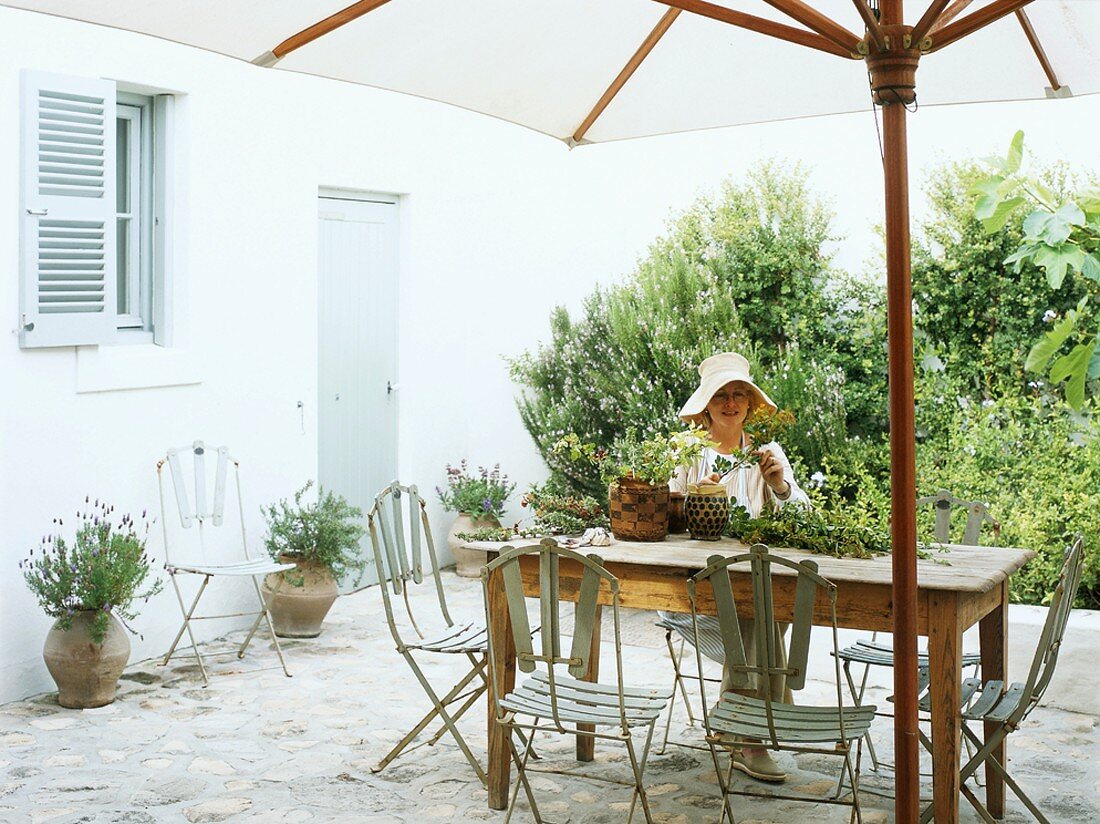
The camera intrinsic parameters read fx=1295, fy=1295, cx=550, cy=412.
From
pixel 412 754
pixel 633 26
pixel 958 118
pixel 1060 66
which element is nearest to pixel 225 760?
pixel 412 754

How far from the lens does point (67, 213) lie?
6.09 m

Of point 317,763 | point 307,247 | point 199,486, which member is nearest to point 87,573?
point 199,486

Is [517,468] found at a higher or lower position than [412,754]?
higher

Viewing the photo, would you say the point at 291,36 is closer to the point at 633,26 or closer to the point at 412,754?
the point at 633,26

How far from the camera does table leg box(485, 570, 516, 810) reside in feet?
14.8

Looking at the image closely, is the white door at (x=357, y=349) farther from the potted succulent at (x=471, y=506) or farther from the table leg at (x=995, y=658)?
the table leg at (x=995, y=658)

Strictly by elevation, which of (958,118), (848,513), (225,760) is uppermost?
(958,118)

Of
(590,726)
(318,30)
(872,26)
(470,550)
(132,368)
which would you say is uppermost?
(318,30)

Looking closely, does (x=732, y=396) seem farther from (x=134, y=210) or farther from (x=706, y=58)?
(x=134, y=210)

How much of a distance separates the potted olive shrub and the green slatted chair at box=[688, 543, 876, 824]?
10.6 ft

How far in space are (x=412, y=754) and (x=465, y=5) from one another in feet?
9.49

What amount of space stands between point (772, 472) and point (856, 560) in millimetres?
590

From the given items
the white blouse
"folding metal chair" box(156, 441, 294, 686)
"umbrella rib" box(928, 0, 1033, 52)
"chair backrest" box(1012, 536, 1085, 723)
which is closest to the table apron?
"chair backrest" box(1012, 536, 1085, 723)

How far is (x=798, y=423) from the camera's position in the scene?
25.5 ft
